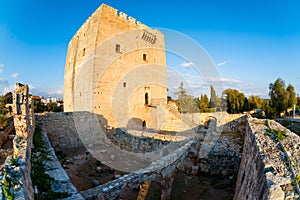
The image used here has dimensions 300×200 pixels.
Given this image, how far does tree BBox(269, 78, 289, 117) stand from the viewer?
20531 millimetres

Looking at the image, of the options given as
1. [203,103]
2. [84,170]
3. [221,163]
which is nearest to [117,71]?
[84,170]

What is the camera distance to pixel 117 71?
13.0 metres

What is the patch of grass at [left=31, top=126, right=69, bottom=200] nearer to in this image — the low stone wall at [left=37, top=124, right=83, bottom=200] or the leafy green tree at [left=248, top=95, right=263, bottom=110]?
the low stone wall at [left=37, top=124, right=83, bottom=200]

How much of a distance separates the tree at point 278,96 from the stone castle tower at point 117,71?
1410 cm

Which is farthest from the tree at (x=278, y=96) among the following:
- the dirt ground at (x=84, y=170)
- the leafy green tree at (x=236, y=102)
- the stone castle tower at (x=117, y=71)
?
the dirt ground at (x=84, y=170)

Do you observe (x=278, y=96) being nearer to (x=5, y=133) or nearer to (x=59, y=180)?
(x=59, y=180)

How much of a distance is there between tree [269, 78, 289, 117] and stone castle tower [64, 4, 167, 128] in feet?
46.2

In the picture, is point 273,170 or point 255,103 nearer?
point 273,170

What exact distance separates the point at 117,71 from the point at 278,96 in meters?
19.5

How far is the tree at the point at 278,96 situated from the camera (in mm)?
20531

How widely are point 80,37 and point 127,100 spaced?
6.76 metres

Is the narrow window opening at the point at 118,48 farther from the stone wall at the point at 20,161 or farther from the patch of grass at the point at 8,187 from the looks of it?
the patch of grass at the point at 8,187

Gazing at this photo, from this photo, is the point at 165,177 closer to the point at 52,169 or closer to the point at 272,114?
the point at 52,169

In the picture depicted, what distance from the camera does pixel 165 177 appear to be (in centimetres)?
510
